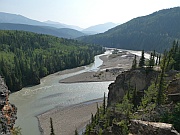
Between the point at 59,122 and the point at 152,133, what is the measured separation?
44.5 m

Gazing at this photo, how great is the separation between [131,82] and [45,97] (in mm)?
47466

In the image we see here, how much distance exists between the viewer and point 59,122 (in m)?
60.2

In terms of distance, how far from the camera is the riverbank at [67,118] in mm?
55691

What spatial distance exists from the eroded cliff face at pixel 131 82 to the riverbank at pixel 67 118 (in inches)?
526

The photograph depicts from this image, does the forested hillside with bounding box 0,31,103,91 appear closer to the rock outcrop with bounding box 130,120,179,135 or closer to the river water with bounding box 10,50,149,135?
the river water with bounding box 10,50,149,135

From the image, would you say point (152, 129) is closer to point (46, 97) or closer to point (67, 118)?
point (67, 118)

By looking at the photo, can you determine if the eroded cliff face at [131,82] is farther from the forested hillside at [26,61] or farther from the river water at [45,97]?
the forested hillside at [26,61]

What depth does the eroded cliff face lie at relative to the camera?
4712cm

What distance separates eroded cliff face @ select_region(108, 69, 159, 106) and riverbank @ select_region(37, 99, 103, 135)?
1335cm

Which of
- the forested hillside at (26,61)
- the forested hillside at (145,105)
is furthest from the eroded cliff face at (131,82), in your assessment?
the forested hillside at (26,61)

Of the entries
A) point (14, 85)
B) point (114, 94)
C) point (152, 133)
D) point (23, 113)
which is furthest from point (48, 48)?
point (152, 133)

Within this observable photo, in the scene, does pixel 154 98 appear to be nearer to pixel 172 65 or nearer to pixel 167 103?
pixel 167 103

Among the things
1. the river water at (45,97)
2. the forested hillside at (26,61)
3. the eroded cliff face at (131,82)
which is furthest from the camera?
the forested hillside at (26,61)

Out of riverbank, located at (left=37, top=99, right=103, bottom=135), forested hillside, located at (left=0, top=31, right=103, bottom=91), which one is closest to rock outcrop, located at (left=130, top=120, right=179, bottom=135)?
riverbank, located at (left=37, top=99, right=103, bottom=135)
